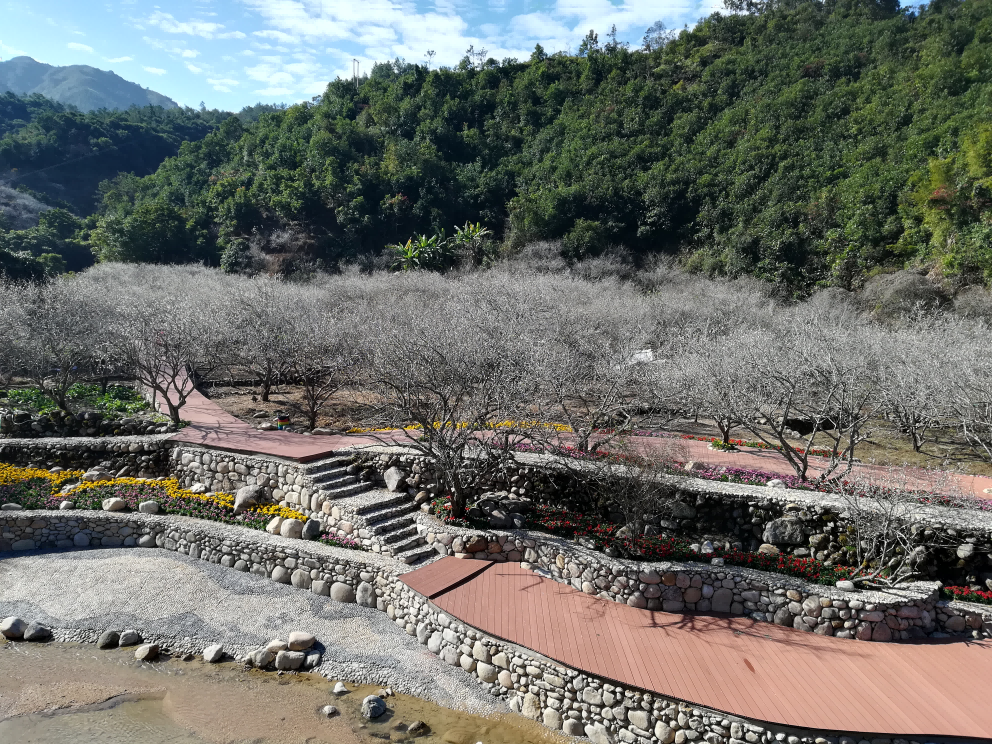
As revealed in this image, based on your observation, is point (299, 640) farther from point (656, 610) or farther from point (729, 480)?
point (729, 480)

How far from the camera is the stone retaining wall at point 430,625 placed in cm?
707

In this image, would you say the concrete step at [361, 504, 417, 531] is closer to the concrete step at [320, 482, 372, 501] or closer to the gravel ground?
the concrete step at [320, 482, 372, 501]

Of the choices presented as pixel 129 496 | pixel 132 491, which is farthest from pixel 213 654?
pixel 132 491

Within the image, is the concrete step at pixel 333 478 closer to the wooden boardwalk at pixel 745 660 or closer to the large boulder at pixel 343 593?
the large boulder at pixel 343 593

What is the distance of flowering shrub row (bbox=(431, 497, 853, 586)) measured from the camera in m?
9.39

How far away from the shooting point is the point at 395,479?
12.3m

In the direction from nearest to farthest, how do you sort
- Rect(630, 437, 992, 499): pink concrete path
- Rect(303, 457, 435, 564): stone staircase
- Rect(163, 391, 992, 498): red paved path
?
Rect(303, 457, 435, 564): stone staircase → Rect(630, 437, 992, 499): pink concrete path → Rect(163, 391, 992, 498): red paved path

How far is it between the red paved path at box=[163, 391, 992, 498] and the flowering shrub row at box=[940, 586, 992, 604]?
120 inches

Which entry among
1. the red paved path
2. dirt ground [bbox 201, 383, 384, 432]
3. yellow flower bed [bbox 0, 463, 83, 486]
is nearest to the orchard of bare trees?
dirt ground [bbox 201, 383, 384, 432]

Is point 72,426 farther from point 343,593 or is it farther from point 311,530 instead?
point 343,593

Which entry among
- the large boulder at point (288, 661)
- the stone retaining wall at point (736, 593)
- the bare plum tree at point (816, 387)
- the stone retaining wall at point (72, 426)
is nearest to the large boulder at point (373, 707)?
the large boulder at point (288, 661)

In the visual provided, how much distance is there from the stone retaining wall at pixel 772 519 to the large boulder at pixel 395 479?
0.13 meters

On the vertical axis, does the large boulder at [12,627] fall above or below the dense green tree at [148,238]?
below

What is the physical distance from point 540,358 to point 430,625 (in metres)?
6.87
